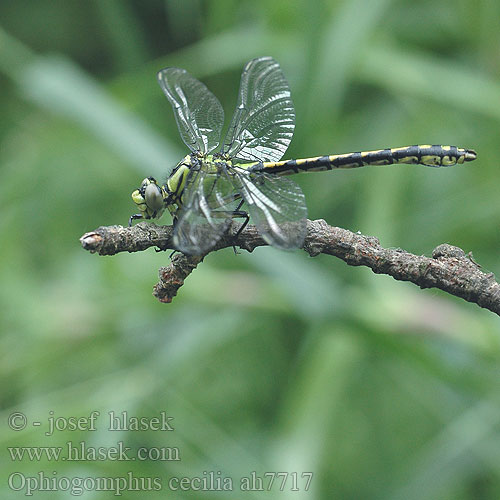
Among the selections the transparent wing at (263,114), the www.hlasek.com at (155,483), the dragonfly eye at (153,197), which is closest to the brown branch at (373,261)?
the dragonfly eye at (153,197)

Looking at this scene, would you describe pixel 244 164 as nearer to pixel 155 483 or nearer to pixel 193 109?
pixel 193 109

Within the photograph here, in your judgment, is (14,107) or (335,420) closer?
(335,420)

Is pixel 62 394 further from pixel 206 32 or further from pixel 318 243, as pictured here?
pixel 206 32

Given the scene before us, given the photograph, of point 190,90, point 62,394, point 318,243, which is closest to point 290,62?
point 190,90

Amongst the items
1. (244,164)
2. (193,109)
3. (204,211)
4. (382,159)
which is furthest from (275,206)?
(193,109)

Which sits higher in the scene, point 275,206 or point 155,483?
point 275,206

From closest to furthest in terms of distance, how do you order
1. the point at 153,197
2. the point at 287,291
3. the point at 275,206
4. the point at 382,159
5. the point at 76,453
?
the point at 275,206 < the point at 153,197 < the point at 382,159 < the point at 76,453 < the point at 287,291

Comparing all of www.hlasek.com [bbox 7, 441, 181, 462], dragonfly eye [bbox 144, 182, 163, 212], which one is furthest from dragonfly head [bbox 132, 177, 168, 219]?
www.hlasek.com [bbox 7, 441, 181, 462]

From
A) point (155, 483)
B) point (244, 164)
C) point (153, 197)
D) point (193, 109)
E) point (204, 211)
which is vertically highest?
point (193, 109)
